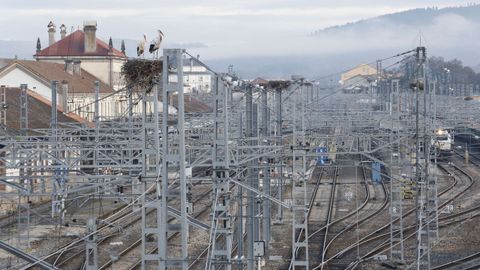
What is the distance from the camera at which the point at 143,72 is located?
12.1 metres

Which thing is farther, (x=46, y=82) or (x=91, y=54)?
(x=91, y=54)

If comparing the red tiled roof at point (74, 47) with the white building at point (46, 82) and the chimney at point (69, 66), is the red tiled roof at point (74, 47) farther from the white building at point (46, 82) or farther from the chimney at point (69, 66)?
the white building at point (46, 82)

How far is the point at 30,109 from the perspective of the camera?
3017cm

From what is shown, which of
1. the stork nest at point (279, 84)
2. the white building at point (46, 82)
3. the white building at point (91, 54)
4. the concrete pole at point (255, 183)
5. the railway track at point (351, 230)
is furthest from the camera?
the white building at point (91, 54)

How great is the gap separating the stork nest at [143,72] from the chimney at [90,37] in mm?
32959

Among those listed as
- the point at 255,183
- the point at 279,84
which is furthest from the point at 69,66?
the point at 255,183

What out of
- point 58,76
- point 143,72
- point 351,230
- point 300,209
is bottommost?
point 351,230

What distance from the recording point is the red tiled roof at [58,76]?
119 feet

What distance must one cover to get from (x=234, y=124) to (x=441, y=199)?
618cm

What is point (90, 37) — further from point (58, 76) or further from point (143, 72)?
point (143, 72)

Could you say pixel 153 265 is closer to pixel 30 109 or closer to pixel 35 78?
pixel 30 109

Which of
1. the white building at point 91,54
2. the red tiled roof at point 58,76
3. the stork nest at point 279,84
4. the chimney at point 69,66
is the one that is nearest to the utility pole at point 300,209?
the stork nest at point 279,84

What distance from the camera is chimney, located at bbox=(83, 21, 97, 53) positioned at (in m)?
45.5

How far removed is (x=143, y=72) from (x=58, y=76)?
26368 millimetres
